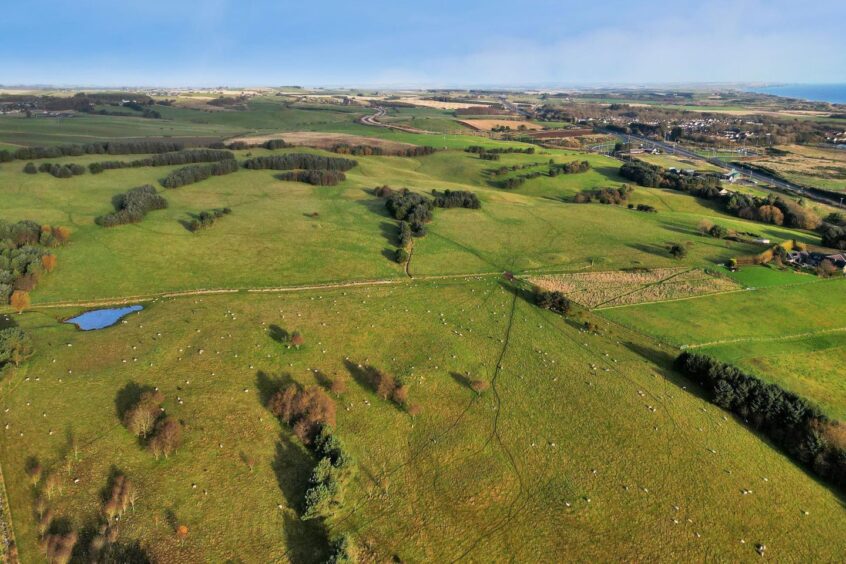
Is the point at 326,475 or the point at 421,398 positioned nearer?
the point at 326,475

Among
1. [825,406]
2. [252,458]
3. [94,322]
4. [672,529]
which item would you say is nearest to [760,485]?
[672,529]

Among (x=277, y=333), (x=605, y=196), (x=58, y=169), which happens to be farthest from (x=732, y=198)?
(x=58, y=169)

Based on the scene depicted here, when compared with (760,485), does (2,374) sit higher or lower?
higher

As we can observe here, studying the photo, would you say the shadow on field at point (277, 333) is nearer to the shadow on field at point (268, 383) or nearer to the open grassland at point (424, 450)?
the open grassland at point (424, 450)

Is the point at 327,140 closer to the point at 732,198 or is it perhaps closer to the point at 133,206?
the point at 133,206

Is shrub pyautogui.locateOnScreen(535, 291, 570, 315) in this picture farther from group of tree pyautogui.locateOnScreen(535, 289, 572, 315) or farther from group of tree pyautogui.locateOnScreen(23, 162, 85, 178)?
group of tree pyautogui.locateOnScreen(23, 162, 85, 178)

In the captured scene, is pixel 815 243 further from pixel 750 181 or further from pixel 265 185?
pixel 265 185
